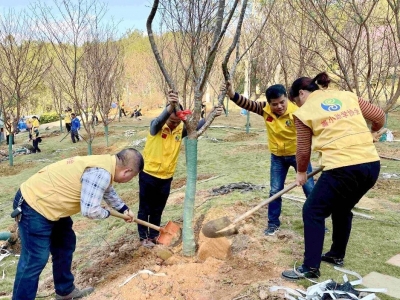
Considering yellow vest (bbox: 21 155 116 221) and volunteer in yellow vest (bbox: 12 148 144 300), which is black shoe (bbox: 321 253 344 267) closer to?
volunteer in yellow vest (bbox: 12 148 144 300)

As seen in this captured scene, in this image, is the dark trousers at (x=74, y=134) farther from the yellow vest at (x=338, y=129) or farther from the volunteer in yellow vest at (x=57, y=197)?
the yellow vest at (x=338, y=129)

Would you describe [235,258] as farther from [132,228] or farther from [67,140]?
[67,140]

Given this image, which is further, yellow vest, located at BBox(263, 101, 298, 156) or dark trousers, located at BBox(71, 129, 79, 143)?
dark trousers, located at BBox(71, 129, 79, 143)

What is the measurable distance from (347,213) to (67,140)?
1698cm

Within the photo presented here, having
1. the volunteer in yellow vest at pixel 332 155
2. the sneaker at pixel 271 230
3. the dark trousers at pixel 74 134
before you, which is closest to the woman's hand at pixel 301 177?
the volunteer in yellow vest at pixel 332 155

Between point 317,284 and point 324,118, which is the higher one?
point 324,118

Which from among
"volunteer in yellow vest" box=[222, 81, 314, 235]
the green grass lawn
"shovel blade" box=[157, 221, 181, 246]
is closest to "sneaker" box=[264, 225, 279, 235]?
"volunteer in yellow vest" box=[222, 81, 314, 235]

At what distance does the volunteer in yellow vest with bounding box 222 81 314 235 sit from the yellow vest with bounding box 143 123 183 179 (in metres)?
0.66

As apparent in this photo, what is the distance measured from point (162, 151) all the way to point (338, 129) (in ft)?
5.36

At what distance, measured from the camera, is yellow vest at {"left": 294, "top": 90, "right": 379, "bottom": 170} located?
2.75 meters

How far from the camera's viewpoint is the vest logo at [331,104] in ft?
9.15

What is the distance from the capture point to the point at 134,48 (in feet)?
108

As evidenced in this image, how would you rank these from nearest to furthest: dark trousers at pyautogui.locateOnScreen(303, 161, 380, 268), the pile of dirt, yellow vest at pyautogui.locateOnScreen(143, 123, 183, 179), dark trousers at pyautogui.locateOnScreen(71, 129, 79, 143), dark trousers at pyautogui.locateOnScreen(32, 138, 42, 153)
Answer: dark trousers at pyautogui.locateOnScreen(303, 161, 380, 268)
yellow vest at pyautogui.locateOnScreen(143, 123, 183, 179)
the pile of dirt
dark trousers at pyautogui.locateOnScreen(32, 138, 42, 153)
dark trousers at pyautogui.locateOnScreen(71, 129, 79, 143)

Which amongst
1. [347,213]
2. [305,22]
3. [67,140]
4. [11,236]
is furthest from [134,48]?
[347,213]
